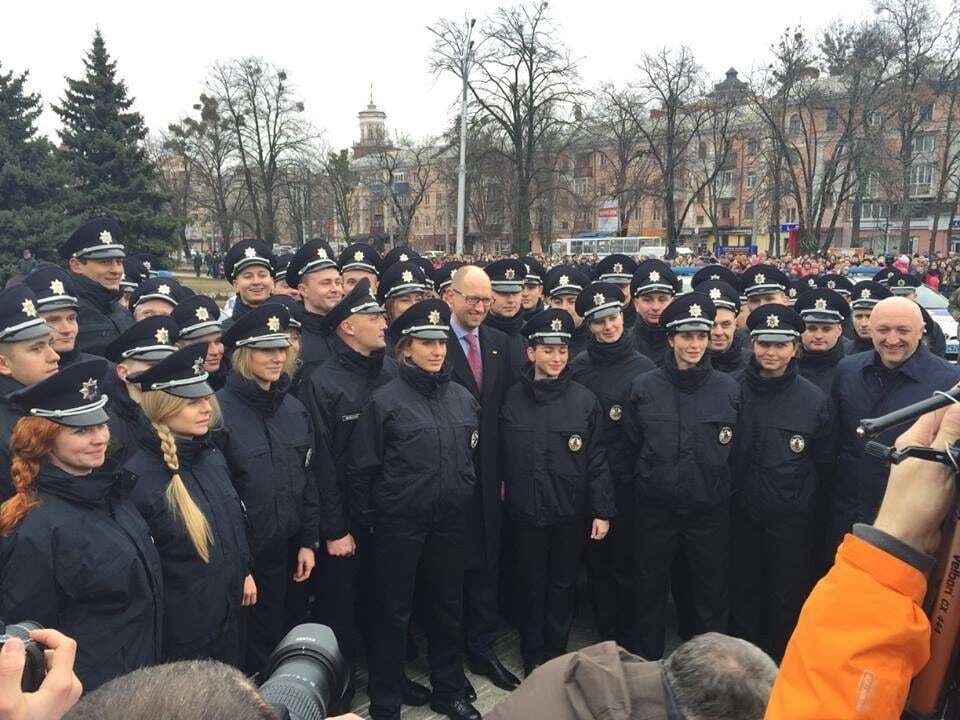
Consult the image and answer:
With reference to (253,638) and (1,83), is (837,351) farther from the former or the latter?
(1,83)

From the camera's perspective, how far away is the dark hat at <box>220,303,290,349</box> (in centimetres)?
417

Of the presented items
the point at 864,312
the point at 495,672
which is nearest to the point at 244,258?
the point at 495,672

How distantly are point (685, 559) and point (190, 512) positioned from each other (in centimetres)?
320

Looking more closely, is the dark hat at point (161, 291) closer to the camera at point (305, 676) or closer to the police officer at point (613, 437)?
the police officer at point (613, 437)

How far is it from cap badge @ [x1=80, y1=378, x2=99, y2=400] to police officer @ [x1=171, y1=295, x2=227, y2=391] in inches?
66.0

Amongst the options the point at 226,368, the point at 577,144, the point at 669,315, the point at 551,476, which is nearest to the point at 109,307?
the point at 226,368

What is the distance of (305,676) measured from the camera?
167 cm

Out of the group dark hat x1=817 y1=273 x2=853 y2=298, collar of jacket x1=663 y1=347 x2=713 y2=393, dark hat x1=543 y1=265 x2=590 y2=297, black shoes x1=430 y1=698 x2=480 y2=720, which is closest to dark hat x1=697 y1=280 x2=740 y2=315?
collar of jacket x1=663 y1=347 x2=713 y2=393

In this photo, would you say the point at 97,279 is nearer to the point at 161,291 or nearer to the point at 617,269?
the point at 161,291

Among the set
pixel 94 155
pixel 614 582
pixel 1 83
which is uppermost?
pixel 1 83

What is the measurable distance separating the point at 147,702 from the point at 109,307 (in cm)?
618

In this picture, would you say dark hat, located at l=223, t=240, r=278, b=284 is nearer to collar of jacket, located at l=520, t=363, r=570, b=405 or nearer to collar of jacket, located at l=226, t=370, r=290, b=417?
collar of jacket, located at l=226, t=370, r=290, b=417

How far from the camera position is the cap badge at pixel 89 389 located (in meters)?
3.06

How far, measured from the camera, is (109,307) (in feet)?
21.3
